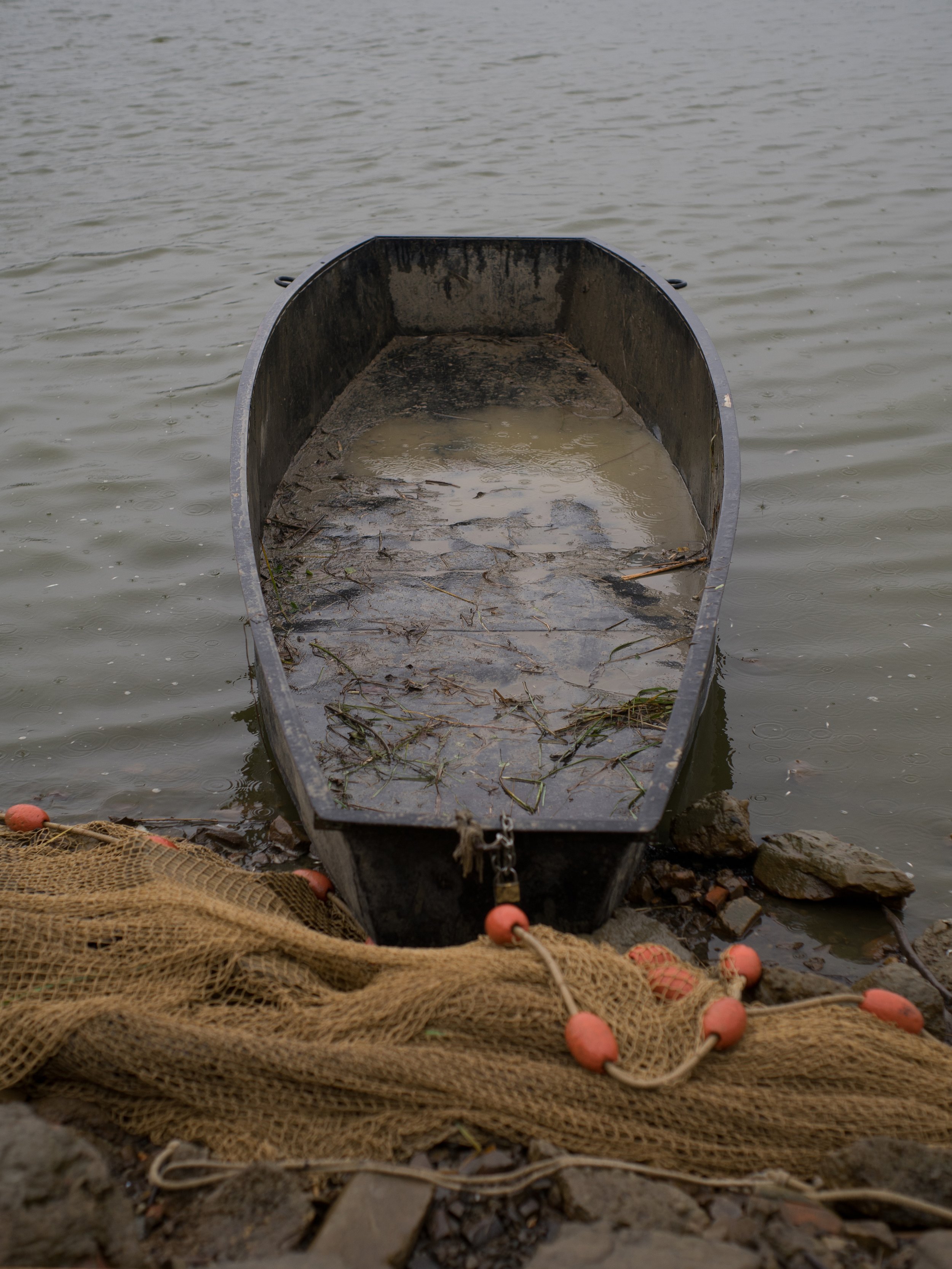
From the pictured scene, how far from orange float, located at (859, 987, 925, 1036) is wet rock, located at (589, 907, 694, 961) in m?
0.58

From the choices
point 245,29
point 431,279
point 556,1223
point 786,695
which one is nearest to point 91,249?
point 431,279

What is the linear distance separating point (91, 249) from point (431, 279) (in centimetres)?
475

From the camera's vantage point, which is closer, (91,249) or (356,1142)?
(356,1142)

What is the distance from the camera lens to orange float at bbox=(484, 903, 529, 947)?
274 cm

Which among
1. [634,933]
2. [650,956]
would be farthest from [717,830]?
[650,956]

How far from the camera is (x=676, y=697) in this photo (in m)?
3.31

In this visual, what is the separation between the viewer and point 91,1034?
8.34 feet

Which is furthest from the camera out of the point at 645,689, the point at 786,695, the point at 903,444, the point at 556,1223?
the point at 903,444

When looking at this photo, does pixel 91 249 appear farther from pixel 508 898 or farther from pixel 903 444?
pixel 508 898

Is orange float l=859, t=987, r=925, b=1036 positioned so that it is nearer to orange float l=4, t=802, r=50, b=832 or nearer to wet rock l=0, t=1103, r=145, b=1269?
wet rock l=0, t=1103, r=145, b=1269

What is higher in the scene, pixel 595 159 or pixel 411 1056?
pixel 595 159

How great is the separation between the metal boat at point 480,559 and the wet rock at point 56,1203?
98 centimetres

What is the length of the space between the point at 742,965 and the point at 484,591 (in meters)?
2.13

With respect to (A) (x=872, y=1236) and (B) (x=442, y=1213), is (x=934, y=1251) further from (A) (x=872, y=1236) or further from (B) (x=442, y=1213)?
(B) (x=442, y=1213)
